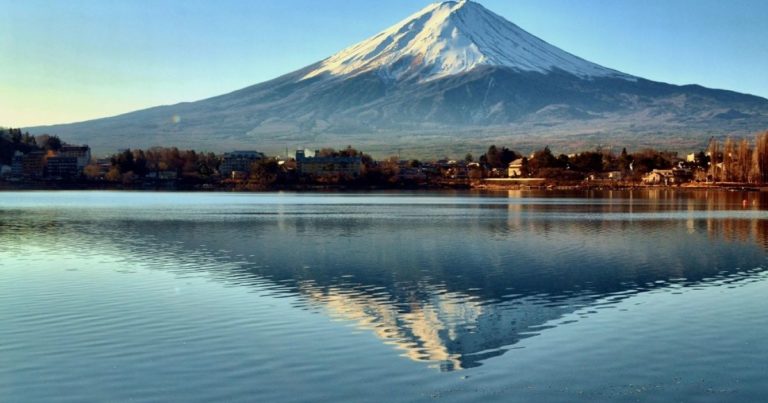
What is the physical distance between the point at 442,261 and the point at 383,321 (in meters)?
10.1

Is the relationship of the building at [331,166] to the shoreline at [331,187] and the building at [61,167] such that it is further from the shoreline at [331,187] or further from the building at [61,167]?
the building at [61,167]

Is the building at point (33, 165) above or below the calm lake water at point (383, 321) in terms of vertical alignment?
above

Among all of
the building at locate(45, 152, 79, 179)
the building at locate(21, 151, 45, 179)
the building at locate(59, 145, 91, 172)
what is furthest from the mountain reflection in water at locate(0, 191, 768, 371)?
the building at locate(59, 145, 91, 172)

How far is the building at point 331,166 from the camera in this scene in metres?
143

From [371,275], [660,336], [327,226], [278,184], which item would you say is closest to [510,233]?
[327,226]

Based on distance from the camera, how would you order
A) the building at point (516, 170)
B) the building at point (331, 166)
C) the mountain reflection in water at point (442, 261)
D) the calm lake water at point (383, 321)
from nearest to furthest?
the calm lake water at point (383, 321)
the mountain reflection in water at point (442, 261)
the building at point (331, 166)
the building at point (516, 170)

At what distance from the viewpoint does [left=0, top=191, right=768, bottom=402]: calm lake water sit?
10.7 m

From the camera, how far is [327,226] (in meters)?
40.8

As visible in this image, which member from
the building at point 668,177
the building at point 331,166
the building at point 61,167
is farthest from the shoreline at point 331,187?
the building at point 61,167

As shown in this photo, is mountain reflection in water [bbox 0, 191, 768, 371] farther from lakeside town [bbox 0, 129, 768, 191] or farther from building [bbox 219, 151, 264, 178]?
building [bbox 219, 151, 264, 178]

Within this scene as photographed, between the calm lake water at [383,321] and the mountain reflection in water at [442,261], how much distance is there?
0.29 feet

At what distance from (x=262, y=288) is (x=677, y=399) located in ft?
34.7

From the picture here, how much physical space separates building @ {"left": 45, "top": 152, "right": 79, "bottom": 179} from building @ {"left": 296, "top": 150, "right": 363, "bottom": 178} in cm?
3982

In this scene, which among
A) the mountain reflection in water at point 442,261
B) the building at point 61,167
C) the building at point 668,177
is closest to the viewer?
the mountain reflection in water at point 442,261
